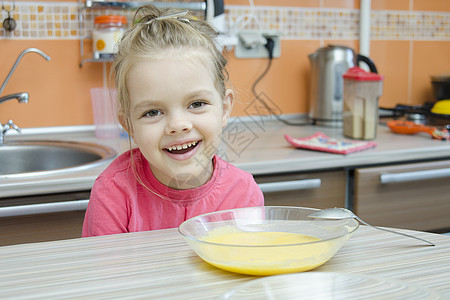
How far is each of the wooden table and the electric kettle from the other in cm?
140

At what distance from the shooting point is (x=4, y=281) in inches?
23.9

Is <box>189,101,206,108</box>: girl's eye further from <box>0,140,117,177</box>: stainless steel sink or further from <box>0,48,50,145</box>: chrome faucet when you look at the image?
<box>0,48,50,145</box>: chrome faucet

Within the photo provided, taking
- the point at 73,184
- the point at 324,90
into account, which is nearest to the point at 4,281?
the point at 73,184

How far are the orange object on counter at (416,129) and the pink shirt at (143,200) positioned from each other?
1002mm

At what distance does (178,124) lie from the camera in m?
0.89

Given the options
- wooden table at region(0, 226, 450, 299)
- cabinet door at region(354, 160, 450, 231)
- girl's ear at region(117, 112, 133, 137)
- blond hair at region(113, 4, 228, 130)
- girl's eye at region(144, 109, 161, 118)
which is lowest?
cabinet door at region(354, 160, 450, 231)

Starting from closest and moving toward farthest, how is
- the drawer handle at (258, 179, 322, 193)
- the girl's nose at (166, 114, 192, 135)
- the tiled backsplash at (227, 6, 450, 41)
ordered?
the girl's nose at (166, 114, 192, 135) → the drawer handle at (258, 179, 322, 193) → the tiled backsplash at (227, 6, 450, 41)

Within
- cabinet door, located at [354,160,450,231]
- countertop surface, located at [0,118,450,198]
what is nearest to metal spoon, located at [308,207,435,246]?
countertop surface, located at [0,118,450,198]

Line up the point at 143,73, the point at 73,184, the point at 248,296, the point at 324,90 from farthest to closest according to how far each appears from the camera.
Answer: the point at 324,90 < the point at 73,184 < the point at 143,73 < the point at 248,296

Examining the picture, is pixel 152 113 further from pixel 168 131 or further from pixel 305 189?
pixel 305 189

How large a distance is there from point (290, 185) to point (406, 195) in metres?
0.42

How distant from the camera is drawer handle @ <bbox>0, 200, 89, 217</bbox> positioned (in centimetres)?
129

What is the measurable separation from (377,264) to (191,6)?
60.2 inches

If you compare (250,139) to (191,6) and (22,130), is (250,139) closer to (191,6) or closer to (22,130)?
(191,6)
